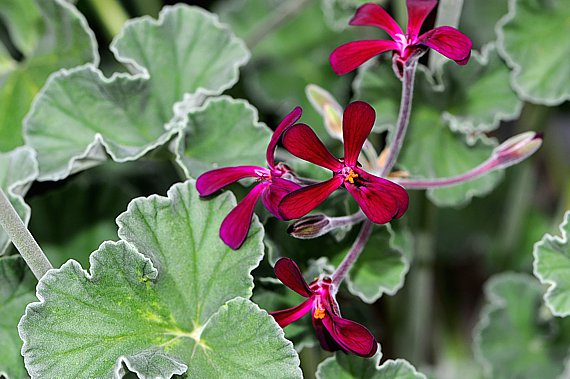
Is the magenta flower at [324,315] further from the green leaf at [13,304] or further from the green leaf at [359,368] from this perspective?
the green leaf at [13,304]

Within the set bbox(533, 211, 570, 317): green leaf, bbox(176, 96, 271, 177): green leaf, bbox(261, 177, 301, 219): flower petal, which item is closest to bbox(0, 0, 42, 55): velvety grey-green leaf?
bbox(176, 96, 271, 177): green leaf

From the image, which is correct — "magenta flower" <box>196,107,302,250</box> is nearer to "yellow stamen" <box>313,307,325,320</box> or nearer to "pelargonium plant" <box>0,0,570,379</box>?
"pelargonium plant" <box>0,0,570,379</box>

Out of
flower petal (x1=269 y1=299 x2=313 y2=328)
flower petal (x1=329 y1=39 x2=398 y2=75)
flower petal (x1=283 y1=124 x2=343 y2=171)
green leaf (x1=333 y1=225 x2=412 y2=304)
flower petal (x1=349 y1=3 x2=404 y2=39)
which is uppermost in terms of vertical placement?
flower petal (x1=349 y1=3 x2=404 y2=39)

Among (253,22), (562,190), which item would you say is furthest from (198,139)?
(562,190)

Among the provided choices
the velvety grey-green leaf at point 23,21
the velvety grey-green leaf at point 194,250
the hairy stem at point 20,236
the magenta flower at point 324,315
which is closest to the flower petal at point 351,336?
the magenta flower at point 324,315

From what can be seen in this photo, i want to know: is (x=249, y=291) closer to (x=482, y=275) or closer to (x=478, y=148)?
(x=478, y=148)

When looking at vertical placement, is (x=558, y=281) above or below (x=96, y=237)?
above
